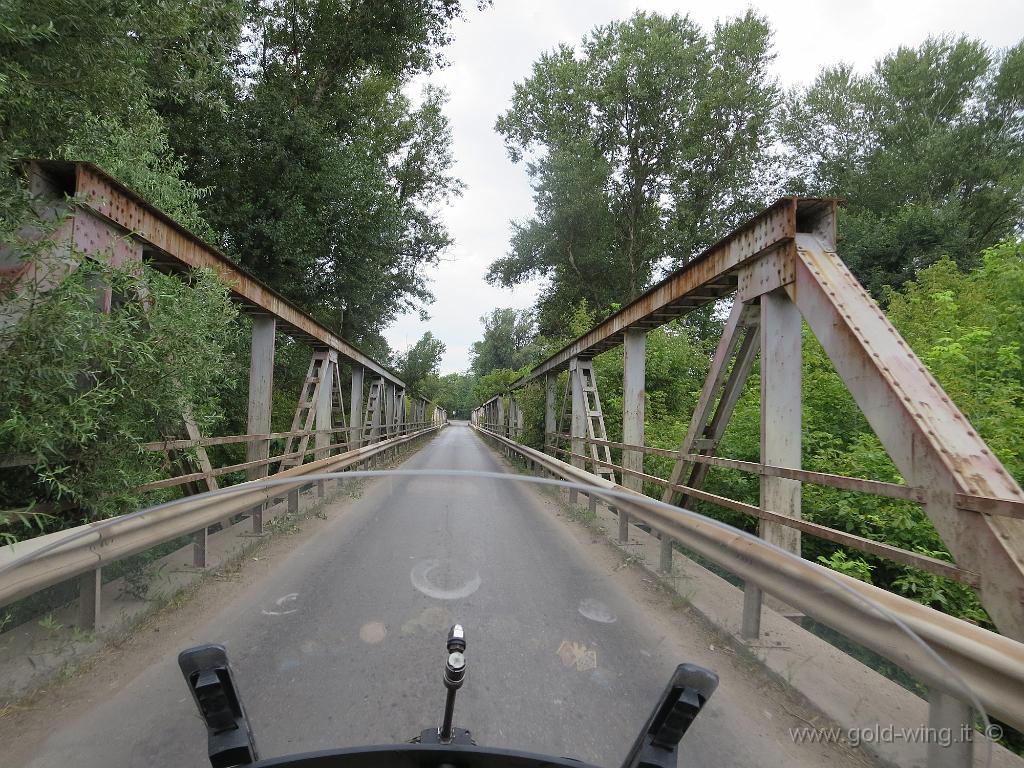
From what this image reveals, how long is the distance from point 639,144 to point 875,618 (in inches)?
1004

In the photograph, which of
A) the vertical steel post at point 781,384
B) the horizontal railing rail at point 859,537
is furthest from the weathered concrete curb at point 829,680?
the vertical steel post at point 781,384

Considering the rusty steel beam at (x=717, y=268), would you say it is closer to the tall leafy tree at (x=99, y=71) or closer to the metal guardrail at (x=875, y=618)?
the metal guardrail at (x=875, y=618)

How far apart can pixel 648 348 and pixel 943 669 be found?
36.7 ft

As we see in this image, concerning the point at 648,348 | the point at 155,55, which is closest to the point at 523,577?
the point at 155,55

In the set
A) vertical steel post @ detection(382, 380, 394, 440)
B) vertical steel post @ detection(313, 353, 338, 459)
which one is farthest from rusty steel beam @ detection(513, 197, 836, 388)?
vertical steel post @ detection(382, 380, 394, 440)

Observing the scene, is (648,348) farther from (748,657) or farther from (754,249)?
(748,657)

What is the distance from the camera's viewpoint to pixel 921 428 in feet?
8.59

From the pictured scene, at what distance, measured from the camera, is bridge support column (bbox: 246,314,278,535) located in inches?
275

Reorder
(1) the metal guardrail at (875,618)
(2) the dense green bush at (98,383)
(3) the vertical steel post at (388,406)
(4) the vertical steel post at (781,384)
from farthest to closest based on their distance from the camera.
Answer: (3) the vertical steel post at (388,406), (4) the vertical steel post at (781,384), (2) the dense green bush at (98,383), (1) the metal guardrail at (875,618)

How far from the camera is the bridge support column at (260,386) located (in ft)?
22.9

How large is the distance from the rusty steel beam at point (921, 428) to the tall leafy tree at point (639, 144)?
57.9 feet

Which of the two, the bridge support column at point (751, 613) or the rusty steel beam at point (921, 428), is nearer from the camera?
the rusty steel beam at point (921, 428)

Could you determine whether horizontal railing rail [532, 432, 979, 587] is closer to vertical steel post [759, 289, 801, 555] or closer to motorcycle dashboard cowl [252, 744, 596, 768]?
vertical steel post [759, 289, 801, 555]

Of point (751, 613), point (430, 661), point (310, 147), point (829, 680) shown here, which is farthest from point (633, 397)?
point (310, 147)
